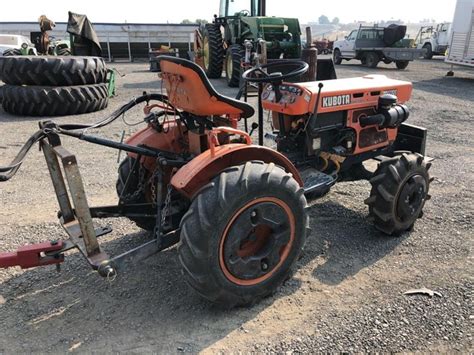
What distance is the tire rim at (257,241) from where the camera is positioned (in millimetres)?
2684

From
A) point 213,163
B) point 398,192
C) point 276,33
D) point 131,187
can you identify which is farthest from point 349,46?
point 213,163

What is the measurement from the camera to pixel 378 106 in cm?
399

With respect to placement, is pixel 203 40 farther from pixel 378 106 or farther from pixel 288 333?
pixel 288 333

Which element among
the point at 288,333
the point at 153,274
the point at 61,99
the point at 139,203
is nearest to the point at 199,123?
the point at 139,203

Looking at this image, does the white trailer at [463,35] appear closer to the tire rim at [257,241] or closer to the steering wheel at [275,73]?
the steering wheel at [275,73]

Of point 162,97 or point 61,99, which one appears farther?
point 61,99

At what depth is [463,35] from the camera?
53.0 ft

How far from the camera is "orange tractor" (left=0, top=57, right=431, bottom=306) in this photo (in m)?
2.58

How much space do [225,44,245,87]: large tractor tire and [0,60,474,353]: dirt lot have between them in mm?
8126

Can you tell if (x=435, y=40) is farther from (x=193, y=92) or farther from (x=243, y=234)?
(x=243, y=234)

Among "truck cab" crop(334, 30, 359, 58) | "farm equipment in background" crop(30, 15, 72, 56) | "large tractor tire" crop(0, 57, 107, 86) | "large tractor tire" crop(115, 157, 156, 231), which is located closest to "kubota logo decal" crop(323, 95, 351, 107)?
"large tractor tire" crop(115, 157, 156, 231)

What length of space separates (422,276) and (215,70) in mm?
11963

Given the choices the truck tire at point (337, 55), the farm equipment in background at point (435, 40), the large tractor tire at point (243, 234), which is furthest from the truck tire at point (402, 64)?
the large tractor tire at point (243, 234)

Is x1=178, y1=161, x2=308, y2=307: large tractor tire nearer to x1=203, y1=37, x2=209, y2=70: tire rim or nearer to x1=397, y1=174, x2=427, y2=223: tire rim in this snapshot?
x1=397, y1=174, x2=427, y2=223: tire rim
